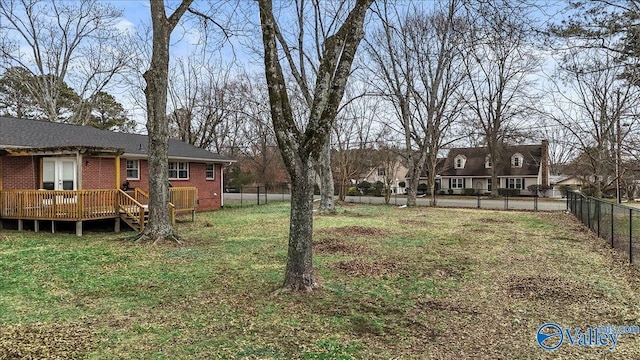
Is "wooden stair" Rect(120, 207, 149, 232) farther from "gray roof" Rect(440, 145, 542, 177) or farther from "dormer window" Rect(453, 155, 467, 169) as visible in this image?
"dormer window" Rect(453, 155, 467, 169)

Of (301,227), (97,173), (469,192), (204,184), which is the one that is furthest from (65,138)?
(469,192)

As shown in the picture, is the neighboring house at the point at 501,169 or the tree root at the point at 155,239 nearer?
the tree root at the point at 155,239

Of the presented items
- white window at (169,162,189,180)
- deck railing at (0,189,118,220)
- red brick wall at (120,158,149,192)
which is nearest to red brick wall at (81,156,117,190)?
red brick wall at (120,158,149,192)

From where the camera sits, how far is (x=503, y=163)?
42156mm

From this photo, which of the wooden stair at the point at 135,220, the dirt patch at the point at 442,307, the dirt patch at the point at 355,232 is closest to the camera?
the dirt patch at the point at 442,307

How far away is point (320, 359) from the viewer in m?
3.43

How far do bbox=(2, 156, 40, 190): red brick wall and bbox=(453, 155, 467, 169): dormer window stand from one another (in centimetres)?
4017

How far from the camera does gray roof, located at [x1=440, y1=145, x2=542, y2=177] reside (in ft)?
133

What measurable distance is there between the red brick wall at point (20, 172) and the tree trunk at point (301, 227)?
12.2m

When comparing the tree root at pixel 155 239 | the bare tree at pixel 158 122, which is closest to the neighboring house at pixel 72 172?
the tree root at pixel 155 239

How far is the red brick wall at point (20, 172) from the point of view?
42.2 feet

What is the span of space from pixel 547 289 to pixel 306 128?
427 centimetres

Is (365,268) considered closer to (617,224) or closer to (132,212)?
(617,224)

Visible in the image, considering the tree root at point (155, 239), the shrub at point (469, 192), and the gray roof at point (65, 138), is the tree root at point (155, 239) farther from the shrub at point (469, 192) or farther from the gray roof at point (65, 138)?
the shrub at point (469, 192)
